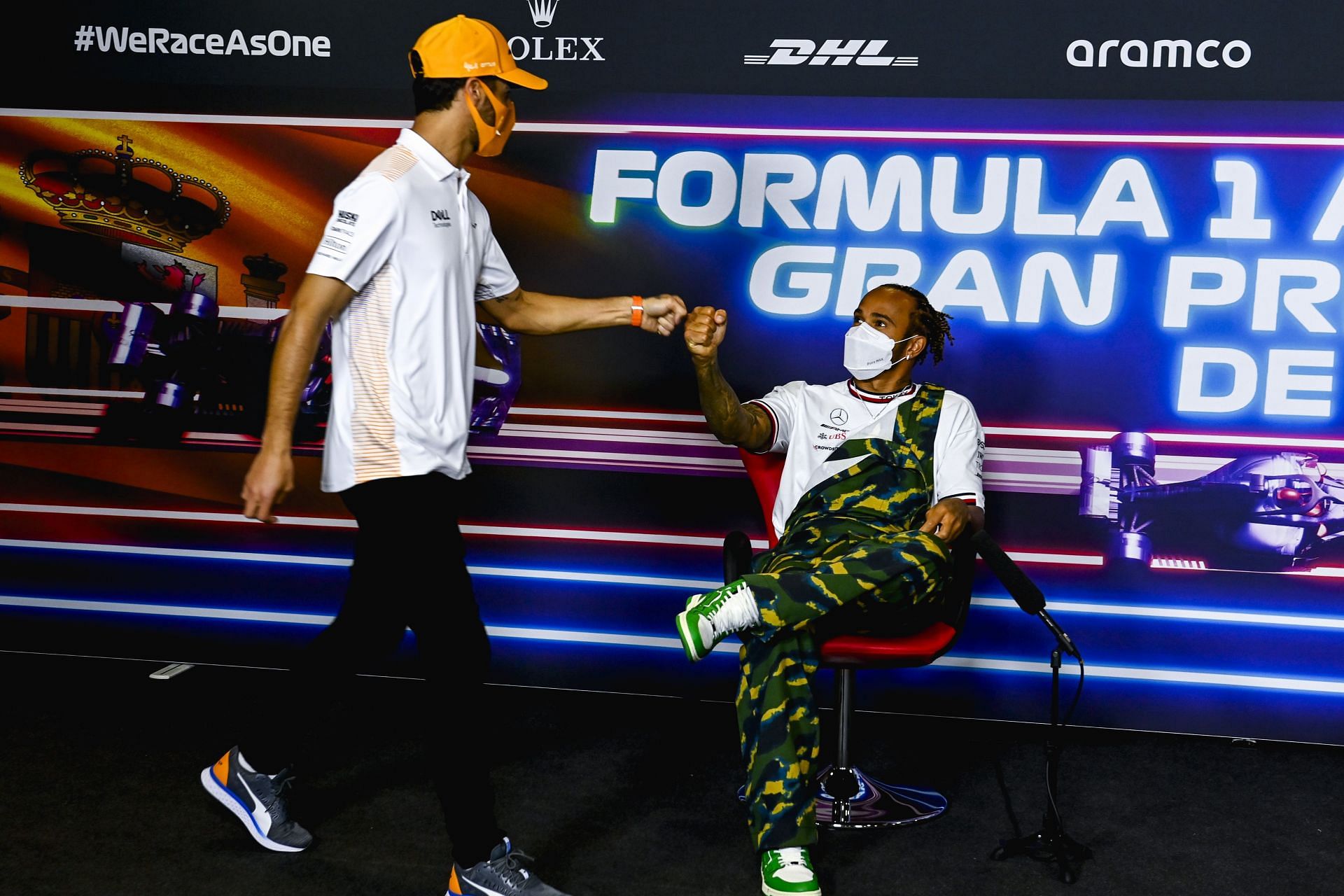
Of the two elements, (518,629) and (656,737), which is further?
(518,629)

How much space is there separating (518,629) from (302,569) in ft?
2.42

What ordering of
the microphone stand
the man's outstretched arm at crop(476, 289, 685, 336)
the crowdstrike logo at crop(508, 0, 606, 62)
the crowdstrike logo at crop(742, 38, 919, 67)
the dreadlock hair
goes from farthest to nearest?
1. the crowdstrike logo at crop(508, 0, 606, 62)
2. the crowdstrike logo at crop(742, 38, 919, 67)
3. the dreadlock hair
4. the man's outstretched arm at crop(476, 289, 685, 336)
5. the microphone stand

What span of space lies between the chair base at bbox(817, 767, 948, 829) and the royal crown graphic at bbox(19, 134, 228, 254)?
2.56 metres

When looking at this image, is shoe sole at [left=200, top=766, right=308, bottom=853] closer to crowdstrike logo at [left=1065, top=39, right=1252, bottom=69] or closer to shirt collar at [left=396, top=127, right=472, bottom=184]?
shirt collar at [left=396, top=127, right=472, bottom=184]

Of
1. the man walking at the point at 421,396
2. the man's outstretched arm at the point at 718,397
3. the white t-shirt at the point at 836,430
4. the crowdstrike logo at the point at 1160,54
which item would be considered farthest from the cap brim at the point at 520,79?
the crowdstrike logo at the point at 1160,54

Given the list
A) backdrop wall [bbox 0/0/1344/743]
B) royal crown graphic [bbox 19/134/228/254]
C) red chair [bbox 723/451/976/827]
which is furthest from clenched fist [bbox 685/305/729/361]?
royal crown graphic [bbox 19/134/228/254]

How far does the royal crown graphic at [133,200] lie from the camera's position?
3.90 meters

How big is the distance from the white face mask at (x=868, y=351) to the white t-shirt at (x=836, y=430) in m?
0.08

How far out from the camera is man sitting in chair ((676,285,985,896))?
2.60 metres

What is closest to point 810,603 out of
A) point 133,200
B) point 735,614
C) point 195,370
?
point 735,614

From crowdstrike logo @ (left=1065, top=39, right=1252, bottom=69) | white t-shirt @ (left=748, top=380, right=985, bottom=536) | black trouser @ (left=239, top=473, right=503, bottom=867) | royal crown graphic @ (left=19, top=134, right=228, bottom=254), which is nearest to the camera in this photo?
black trouser @ (left=239, top=473, right=503, bottom=867)

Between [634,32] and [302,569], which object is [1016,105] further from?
[302,569]

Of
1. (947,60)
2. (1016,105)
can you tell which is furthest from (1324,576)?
(947,60)

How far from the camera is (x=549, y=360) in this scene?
3.81 m
